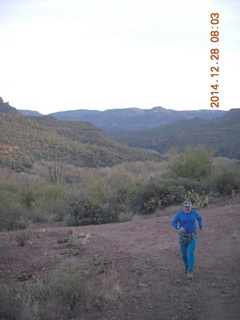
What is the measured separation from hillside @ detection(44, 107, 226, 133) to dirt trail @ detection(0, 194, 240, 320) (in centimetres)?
12886

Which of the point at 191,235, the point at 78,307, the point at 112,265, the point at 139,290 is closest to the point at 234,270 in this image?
the point at 191,235

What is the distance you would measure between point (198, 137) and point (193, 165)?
4981cm

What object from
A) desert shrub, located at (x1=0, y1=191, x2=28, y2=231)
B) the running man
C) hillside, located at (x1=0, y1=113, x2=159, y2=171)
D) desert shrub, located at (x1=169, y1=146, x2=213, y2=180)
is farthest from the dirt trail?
hillside, located at (x1=0, y1=113, x2=159, y2=171)

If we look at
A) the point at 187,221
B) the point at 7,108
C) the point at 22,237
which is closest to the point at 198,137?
the point at 7,108

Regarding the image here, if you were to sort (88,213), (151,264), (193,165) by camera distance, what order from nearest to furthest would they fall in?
(151,264) → (88,213) → (193,165)

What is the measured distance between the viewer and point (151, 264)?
8.48m

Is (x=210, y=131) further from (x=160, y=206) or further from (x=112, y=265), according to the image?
(x=112, y=265)

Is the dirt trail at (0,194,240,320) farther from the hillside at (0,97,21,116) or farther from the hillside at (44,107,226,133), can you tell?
the hillside at (44,107,226,133)

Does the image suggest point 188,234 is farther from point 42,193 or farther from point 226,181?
point 42,193

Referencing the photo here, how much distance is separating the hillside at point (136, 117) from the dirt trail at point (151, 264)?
128863 mm

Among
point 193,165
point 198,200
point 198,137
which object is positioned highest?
point 198,137

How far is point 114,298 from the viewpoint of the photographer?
6.62 metres

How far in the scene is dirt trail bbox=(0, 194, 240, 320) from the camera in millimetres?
6215

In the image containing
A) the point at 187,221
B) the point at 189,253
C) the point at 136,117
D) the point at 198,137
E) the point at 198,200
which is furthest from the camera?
the point at 136,117
